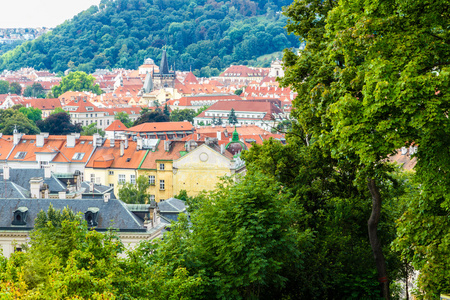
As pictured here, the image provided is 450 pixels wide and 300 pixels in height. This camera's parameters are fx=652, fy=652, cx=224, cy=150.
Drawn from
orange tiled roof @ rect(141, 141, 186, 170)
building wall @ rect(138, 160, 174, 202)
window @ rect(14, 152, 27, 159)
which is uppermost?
window @ rect(14, 152, 27, 159)

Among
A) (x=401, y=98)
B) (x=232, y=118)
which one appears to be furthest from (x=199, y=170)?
(x=232, y=118)

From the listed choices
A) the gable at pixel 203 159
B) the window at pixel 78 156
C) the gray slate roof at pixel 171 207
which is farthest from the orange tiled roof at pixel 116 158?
the gray slate roof at pixel 171 207

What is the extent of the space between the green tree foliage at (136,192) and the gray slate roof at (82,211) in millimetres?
18267

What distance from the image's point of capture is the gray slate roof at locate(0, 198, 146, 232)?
34688mm

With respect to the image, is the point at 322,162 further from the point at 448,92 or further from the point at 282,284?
the point at 448,92

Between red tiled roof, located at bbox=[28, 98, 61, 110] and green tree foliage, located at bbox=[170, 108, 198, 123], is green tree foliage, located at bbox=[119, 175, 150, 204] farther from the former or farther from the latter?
red tiled roof, located at bbox=[28, 98, 61, 110]

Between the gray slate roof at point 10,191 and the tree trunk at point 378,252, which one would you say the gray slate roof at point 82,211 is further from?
the tree trunk at point 378,252

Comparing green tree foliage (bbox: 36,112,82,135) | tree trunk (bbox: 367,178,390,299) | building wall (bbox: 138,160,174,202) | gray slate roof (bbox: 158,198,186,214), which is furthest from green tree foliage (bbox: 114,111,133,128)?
tree trunk (bbox: 367,178,390,299)

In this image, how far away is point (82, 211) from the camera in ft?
115

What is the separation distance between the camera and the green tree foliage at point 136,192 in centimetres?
5466

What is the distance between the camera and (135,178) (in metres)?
62.5

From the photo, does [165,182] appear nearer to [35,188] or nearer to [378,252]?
[35,188]

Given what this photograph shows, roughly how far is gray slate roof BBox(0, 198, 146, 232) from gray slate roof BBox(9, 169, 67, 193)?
9.35m

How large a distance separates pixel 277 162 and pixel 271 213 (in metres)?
5.72
